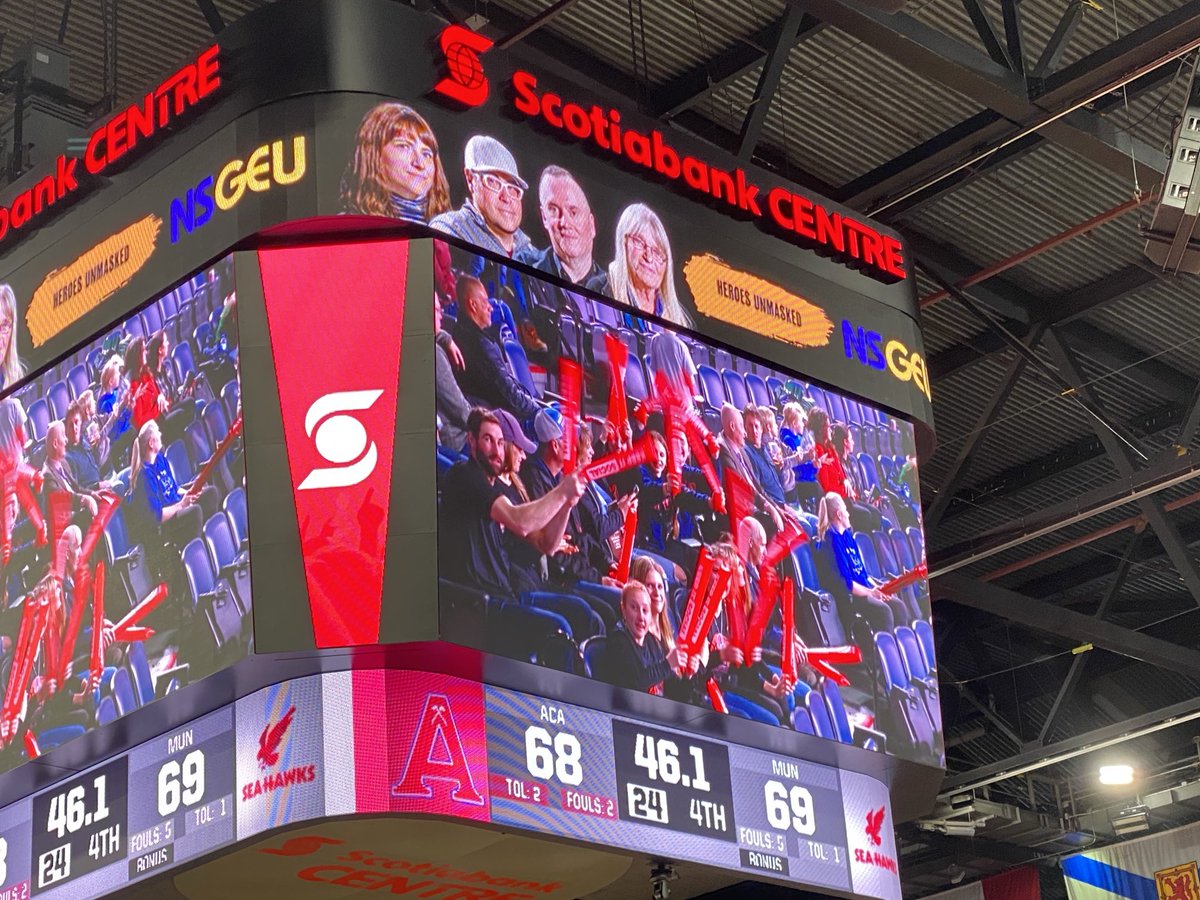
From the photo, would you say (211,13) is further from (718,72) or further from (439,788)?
(439,788)

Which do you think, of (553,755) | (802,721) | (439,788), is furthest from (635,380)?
(439,788)

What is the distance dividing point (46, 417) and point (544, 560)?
3.00m

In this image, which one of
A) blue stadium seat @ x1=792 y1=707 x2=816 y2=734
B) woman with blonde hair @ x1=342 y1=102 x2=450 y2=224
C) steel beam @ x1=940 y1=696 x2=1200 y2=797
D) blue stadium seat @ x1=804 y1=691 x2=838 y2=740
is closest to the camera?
woman with blonde hair @ x1=342 y1=102 x2=450 y2=224

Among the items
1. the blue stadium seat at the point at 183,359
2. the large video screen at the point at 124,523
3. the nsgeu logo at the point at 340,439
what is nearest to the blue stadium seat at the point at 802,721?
the nsgeu logo at the point at 340,439

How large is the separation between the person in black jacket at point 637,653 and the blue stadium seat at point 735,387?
149 cm

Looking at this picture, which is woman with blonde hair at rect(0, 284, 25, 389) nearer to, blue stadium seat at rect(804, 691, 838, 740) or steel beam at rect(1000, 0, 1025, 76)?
blue stadium seat at rect(804, 691, 838, 740)

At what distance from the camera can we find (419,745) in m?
8.25

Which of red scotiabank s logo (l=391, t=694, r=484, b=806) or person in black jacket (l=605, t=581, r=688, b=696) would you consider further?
person in black jacket (l=605, t=581, r=688, b=696)

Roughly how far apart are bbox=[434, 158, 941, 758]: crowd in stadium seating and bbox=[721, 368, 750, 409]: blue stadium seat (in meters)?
0.01

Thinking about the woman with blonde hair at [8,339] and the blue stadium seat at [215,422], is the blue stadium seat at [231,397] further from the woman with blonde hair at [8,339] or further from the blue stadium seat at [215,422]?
the woman with blonde hair at [8,339]

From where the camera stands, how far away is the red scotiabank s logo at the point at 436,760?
8.16 metres

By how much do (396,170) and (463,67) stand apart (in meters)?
0.74

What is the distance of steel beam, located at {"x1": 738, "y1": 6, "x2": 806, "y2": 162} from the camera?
11697 mm

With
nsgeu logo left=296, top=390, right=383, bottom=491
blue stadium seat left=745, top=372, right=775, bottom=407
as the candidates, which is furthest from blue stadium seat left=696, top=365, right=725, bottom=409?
nsgeu logo left=296, top=390, right=383, bottom=491
